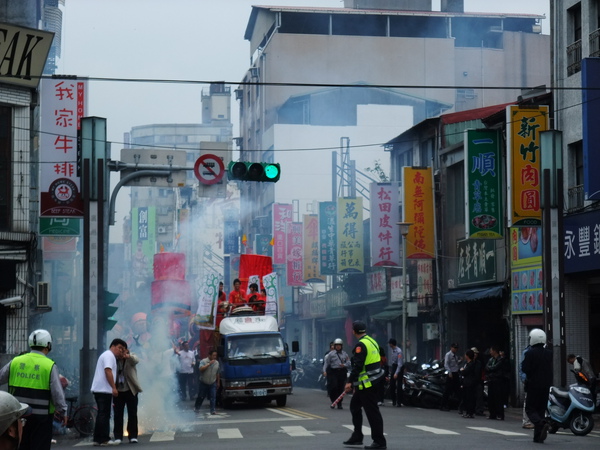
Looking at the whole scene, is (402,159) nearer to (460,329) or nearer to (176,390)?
(460,329)

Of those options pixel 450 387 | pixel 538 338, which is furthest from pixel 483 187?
pixel 538 338

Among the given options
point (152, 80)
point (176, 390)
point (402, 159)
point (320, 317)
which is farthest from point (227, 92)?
point (152, 80)

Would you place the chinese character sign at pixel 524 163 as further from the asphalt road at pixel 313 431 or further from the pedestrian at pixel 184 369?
the pedestrian at pixel 184 369

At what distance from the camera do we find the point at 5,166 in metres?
27.9

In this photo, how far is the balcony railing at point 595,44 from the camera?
88.3ft

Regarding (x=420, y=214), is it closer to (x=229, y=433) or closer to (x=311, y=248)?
(x=311, y=248)

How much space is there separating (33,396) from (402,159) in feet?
119

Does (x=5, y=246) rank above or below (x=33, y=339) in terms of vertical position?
above

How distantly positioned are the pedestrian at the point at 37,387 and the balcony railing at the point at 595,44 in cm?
1900

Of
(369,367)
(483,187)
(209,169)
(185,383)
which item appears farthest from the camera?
(185,383)

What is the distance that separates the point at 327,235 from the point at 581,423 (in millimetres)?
32922

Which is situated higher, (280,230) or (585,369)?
(280,230)

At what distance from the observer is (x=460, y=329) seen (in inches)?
1527

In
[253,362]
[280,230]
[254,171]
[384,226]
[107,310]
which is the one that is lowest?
[253,362]
